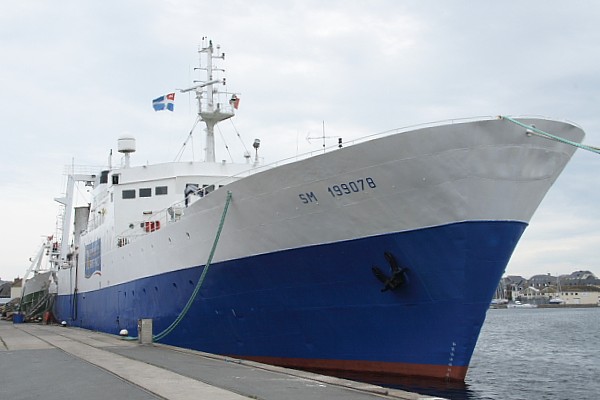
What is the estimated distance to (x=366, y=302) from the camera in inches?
520

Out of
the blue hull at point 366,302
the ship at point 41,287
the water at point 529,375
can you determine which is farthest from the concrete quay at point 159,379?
the ship at point 41,287

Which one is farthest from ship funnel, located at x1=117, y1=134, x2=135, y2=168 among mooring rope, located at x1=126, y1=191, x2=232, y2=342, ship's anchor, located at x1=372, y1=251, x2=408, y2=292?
ship's anchor, located at x1=372, y1=251, x2=408, y2=292

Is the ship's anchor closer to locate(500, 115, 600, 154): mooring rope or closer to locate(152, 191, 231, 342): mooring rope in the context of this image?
locate(500, 115, 600, 154): mooring rope

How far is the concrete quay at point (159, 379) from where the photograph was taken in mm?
9305

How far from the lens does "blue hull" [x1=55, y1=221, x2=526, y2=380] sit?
12.4 meters

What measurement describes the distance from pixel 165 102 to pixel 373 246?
14558 millimetres

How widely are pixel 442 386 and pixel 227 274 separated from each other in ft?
19.3

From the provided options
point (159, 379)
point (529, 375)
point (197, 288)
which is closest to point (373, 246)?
point (159, 379)

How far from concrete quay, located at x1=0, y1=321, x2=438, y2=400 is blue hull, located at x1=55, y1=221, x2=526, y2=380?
1417 millimetres

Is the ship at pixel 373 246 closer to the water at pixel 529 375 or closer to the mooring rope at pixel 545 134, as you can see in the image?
the mooring rope at pixel 545 134

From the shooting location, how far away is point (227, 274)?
621 inches

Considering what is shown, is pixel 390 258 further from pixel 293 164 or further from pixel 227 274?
pixel 227 274

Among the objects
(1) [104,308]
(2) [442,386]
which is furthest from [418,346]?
(1) [104,308]

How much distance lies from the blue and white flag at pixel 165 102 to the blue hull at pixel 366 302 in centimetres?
1052
